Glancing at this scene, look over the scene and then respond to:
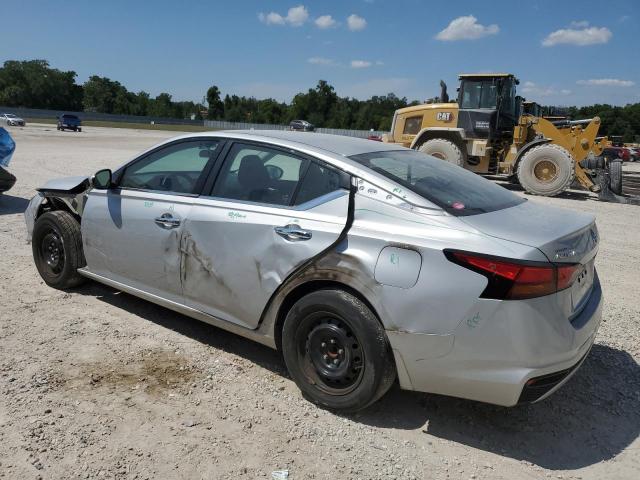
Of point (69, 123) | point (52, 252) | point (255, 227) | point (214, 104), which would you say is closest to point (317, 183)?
point (255, 227)

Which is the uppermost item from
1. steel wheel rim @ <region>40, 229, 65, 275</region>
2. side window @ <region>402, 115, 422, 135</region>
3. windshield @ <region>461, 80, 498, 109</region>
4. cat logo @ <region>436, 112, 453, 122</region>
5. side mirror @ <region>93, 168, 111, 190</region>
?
windshield @ <region>461, 80, 498, 109</region>

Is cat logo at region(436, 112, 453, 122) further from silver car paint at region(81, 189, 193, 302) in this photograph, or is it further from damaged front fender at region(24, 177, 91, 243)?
silver car paint at region(81, 189, 193, 302)

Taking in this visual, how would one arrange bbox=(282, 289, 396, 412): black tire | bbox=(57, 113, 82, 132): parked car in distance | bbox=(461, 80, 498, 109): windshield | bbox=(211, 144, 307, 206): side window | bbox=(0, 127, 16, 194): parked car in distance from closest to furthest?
bbox=(282, 289, 396, 412): black tire < bbox=(211, 144, 307, 206): side window < bbox=(0, 127, 16, 194): parked car in distance < bbox=(461, 80, 498, 109): windshield < bbox=(57, 113, 82, 132): parked car in distance

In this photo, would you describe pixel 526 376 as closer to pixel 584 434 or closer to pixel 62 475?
pixel 584 434

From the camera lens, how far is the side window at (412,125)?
55.9ft

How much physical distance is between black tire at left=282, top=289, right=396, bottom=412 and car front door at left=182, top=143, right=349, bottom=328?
277mm

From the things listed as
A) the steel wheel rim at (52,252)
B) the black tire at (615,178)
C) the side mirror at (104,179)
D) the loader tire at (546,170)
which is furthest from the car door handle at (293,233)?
the black tire at (615,178)

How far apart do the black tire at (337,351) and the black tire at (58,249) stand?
2.46 meters

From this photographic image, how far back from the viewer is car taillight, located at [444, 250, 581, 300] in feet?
8.40

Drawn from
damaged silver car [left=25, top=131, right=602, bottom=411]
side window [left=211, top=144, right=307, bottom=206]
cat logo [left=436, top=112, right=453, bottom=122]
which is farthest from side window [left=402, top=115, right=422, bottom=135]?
side window [left=211, top=144, right=307, bottom=206]

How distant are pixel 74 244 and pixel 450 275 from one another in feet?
11.3

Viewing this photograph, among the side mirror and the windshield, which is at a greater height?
the windshield

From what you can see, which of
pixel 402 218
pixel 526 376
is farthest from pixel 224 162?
pixel 526 376

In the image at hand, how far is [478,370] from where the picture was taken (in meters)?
2.67
